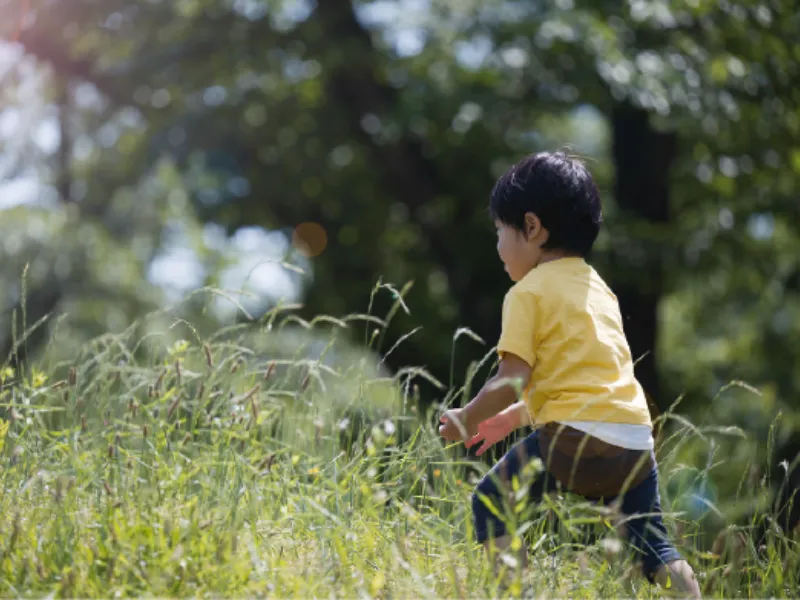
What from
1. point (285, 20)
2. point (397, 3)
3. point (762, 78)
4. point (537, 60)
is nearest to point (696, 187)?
point (762, 78)

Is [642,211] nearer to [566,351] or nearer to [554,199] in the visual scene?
[554,199]

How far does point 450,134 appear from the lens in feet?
32.0

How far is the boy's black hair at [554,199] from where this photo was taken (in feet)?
9.23

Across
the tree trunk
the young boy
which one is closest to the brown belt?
the young boy

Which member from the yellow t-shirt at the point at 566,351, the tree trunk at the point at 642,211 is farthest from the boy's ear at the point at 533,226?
the tree trunk at the point at 642,211

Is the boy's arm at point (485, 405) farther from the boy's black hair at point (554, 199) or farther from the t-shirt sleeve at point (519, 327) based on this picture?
the boy's black hair at point (554, 199)

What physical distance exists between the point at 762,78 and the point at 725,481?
416 cm

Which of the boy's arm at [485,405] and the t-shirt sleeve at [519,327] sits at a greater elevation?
the t-shirt sleeve at [519,327]

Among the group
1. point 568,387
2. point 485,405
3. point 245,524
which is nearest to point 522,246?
point 568,387

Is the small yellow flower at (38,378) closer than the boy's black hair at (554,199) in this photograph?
No

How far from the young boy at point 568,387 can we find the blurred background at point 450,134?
5345 millimetres

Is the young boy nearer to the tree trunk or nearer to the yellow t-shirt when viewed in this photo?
the yellow t-shirt

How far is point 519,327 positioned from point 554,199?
42 centimetres

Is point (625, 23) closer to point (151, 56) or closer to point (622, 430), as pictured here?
point (151, 56)
